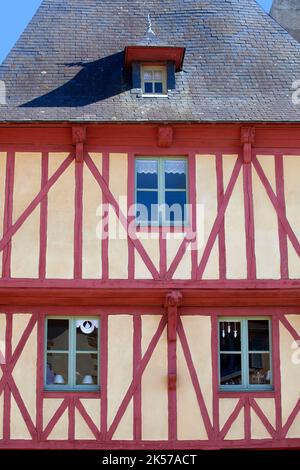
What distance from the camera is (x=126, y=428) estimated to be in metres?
12.2

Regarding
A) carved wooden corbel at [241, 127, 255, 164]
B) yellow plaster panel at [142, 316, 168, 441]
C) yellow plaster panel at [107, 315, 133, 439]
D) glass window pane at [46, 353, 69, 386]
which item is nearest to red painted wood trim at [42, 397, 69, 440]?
glass window pane at [46, 353, 69, 386]

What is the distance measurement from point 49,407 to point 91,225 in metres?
2.62

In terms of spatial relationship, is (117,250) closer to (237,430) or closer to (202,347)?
(202,347)

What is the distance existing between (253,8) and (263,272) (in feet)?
17.2

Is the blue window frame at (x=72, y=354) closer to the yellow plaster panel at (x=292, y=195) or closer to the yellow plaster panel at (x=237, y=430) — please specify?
the yellow plaster panel at (x=237, y=430)

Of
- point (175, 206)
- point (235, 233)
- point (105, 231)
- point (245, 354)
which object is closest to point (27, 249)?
point (105, 231)

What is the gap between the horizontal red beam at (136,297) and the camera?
40.4 feet

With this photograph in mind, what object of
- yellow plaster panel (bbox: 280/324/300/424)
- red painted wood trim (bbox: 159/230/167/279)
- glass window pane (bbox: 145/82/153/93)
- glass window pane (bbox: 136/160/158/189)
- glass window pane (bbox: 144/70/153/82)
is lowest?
yellow plaster panel (bbox: 280/324/300/424)

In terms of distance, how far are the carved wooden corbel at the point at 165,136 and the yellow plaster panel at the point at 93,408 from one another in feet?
12.5

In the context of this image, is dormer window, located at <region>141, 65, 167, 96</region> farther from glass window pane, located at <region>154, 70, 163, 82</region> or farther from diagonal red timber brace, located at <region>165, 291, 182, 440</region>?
diagonal red timber brace, located at <region>165, 291, 182, 440</region>

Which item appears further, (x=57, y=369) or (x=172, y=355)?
(x=57, y=369)

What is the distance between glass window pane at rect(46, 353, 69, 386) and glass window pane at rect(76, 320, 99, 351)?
0.27 meters

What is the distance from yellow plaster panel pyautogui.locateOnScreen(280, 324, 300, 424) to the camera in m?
12.3
